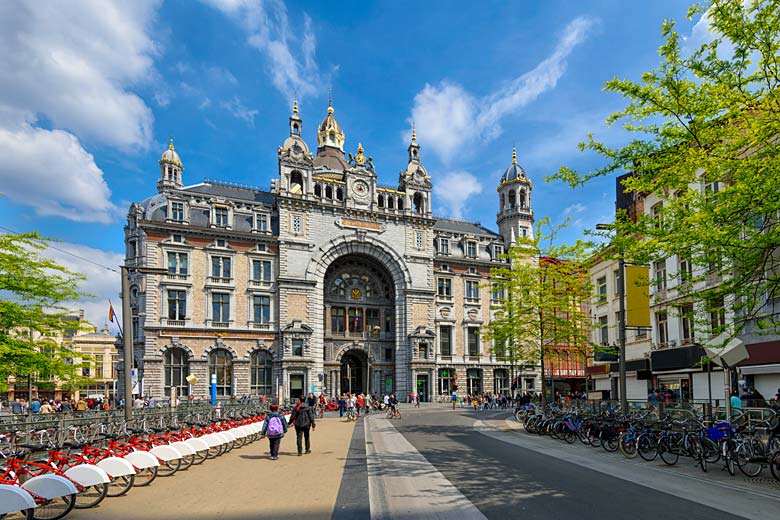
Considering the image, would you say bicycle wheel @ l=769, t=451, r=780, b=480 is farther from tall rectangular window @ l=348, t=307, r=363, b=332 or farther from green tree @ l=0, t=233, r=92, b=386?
tall rectangular window @ l=348, t=307, r=363, b=332

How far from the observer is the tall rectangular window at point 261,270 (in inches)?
1994

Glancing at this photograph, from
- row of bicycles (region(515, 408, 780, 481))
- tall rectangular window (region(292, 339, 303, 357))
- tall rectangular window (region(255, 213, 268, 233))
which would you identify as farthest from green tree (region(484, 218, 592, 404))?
tall rectangular window (region(255, 213, 268, 233))

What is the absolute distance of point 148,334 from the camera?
45719 millimetres

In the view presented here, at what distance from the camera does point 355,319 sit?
56688 mm

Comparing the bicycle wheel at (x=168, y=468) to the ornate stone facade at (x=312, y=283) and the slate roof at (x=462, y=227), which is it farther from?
the slate roof at (x=462, y=227)

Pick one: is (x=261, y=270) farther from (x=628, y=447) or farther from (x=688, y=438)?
(x=688, y=438)

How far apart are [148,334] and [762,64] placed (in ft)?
147

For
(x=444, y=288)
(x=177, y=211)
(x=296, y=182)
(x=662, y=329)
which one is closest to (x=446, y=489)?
(x=662, y=329)

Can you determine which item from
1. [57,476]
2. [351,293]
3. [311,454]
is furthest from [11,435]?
[351,293]

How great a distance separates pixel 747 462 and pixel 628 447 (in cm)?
357

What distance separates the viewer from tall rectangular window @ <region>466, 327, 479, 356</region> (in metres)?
59.6

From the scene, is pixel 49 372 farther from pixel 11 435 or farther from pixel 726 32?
pixel 726 32

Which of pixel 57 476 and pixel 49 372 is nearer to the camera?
pixel 57 476

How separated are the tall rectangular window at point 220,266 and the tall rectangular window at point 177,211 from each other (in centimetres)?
441
